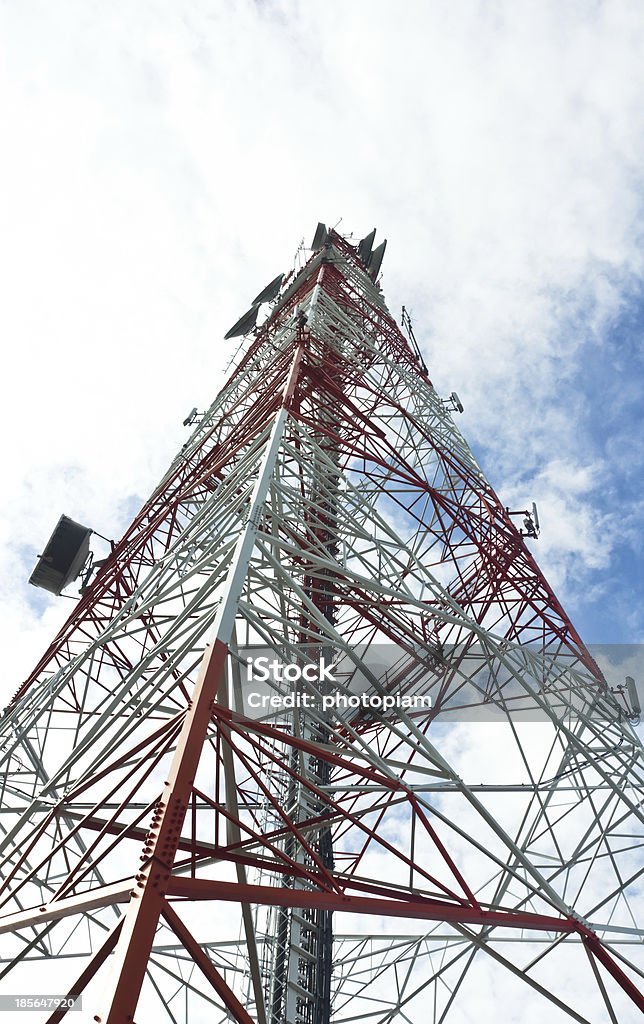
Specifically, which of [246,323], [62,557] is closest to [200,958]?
[62,557]

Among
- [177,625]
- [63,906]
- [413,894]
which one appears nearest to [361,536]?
[177,625]

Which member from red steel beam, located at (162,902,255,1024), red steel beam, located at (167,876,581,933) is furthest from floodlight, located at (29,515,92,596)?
red steel beam, located at (162,902,255,1024)

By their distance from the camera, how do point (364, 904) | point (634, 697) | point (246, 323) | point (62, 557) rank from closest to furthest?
point (364, 904), point (634, 697), point (62, 557), point (246, 323)

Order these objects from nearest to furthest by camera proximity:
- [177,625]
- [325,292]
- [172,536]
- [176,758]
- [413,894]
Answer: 1. [176,758]
2. [413,894]
3. [177,625]
4. [172,536]
5. [325,292]

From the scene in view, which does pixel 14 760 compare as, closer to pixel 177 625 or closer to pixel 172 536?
pixel 177 625

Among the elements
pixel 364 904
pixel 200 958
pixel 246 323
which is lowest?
pixel 200 958

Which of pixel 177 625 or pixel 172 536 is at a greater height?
pixel 172 536

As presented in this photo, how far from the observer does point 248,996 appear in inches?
403

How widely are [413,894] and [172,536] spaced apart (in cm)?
990

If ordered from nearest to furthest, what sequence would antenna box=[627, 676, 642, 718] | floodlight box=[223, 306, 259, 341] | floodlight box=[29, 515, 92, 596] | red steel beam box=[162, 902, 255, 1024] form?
1. red steel beam box=[162, 902, 255, 1024]
2. antenna box=[627, 676, 642, 718]
3. floodlight box=[29, 515, 92, 596]
4. floodlight box=[223, 306, 259, 341]

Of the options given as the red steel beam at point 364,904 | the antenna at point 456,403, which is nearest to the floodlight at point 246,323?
the antenna at point 456,403

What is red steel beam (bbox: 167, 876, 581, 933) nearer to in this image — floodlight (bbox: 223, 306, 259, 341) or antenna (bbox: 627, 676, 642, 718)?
antenna (bbox: 627, 676, 642, 718)

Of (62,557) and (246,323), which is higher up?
(246,323)

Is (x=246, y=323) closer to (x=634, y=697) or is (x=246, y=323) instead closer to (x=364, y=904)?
(x=634, y=697)
